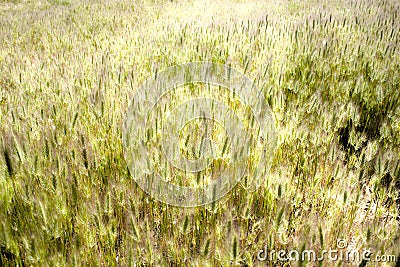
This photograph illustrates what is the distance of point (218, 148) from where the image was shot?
169cm

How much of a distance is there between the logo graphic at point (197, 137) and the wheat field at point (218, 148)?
55 millimetres

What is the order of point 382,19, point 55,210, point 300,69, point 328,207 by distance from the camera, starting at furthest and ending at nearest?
1. point 382,19
2. point 300,69
3. point 328,207
4. point 55,210

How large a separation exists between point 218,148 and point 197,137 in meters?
0.13

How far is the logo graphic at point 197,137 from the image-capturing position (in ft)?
4.52

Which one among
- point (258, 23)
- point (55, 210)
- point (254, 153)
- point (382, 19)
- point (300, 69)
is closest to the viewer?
point (55, 210)

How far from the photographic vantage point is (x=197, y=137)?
1.69 m

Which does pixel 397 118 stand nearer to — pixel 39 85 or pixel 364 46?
pixel 364 46

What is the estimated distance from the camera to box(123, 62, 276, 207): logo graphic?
4.52ft

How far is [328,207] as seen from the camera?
1.48 metres

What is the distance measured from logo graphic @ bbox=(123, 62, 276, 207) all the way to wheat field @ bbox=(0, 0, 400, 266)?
55 mm

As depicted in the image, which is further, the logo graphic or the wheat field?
the logo graphic

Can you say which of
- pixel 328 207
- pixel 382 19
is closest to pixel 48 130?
pixel 328 207

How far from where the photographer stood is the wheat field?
3.84 ft

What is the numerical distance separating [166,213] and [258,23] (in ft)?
10.9
